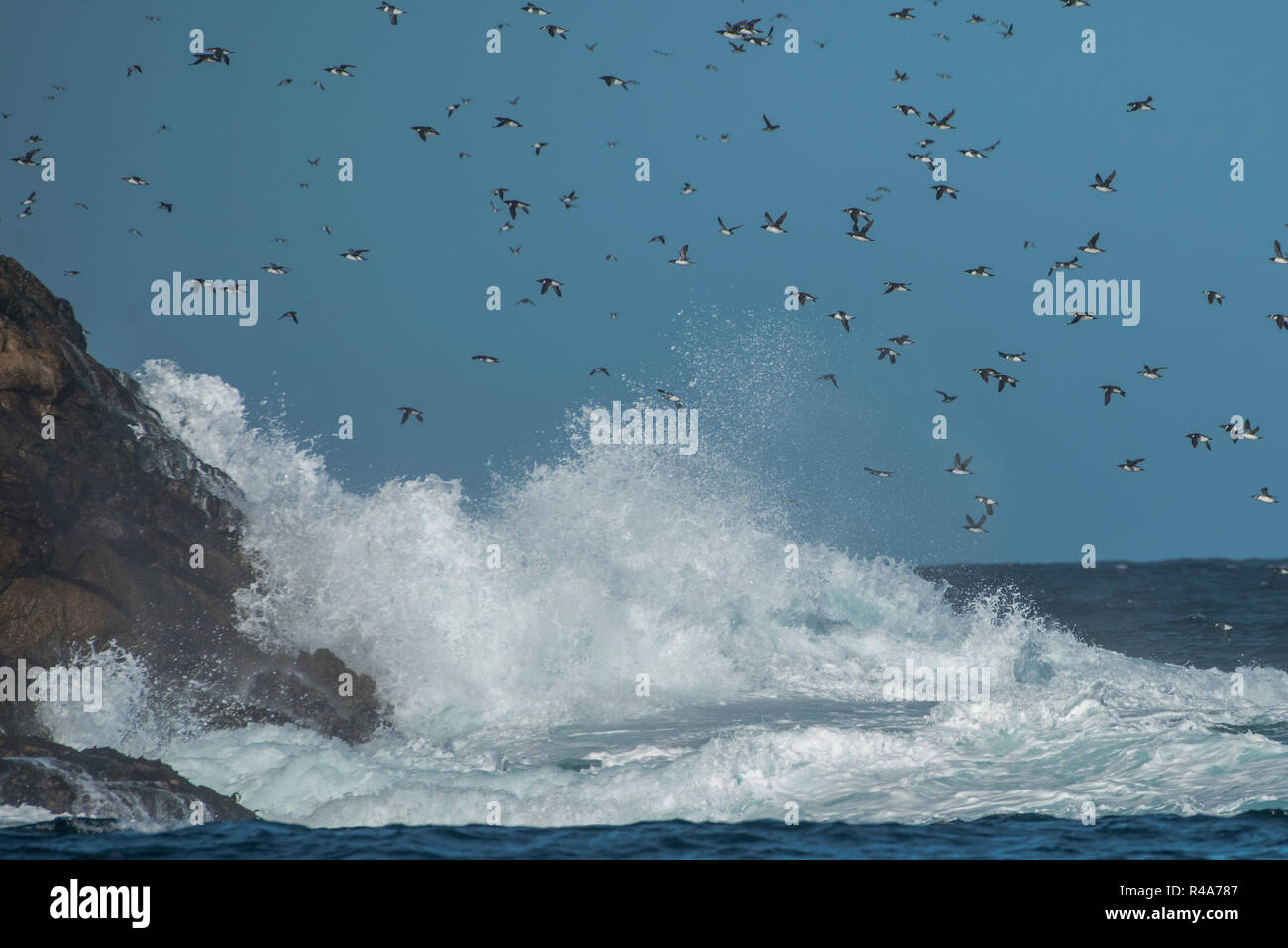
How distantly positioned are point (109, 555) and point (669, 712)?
7.85m

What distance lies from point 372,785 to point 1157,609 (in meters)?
27.7

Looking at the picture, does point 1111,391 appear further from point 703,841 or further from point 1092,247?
point 703,841

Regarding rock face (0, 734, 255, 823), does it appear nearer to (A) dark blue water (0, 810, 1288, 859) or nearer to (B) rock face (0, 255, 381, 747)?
(A) dark blue water (0, 810, 1288, 859)

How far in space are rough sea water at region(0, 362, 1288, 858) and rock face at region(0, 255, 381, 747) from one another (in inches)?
22.5

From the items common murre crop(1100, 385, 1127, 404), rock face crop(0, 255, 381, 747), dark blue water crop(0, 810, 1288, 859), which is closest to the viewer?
dark blue water crop(0, 810, 1288, 859)

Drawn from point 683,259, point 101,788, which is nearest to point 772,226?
point 683,259

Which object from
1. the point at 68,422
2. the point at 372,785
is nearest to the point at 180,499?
the point at 68,422

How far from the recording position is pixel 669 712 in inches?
642

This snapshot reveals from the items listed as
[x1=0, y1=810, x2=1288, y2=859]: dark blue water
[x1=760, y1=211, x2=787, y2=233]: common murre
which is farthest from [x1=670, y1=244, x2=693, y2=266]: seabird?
[x1=0, y1=810, x2=1288, y2=859]: dark blue water

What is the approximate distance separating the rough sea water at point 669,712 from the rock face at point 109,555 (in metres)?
0.57

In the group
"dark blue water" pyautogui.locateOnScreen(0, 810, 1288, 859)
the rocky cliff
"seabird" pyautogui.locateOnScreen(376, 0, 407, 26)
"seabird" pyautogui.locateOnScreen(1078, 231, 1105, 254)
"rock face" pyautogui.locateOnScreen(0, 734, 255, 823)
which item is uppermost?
"seabird" pyautogui.locateOnScreen(376, 0, 407, 26)

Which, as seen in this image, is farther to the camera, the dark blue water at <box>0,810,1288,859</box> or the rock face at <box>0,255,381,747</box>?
the rock face at <box>0,255,381,747</box>

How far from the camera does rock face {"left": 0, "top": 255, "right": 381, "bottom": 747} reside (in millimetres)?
13523
